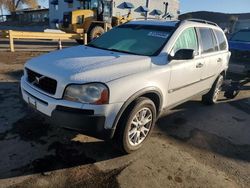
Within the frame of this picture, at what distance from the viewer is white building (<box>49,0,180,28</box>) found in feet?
112

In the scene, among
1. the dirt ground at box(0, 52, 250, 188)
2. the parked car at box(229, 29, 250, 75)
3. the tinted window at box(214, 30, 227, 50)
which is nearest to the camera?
the dirt ground at box(0, 52, 250, 188)

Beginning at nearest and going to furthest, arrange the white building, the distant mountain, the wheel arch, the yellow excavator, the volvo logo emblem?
the wheel arch → the volvo logo emblem → the yellow excavator → the white building → the distant mountain

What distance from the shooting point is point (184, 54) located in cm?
379

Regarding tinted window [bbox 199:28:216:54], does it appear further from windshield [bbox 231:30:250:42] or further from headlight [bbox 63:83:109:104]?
windshield [bbox 231:30:250:42]

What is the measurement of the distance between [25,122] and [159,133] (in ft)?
7.51

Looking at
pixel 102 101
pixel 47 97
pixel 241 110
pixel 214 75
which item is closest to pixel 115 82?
pixel 102 101

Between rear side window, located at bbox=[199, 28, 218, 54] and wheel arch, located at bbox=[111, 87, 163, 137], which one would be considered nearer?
wheel arch, located at bbox=[111, 87, 163, 137]

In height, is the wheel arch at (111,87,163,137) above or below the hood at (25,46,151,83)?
below

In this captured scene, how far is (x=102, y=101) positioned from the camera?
294 cm

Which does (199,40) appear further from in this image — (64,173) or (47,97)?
(64,173)

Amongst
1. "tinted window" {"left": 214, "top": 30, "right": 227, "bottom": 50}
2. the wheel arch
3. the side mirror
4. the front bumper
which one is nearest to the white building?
A: "tinted window" {"left": 214, "top": 30, "right": 227, "bottom": 50}

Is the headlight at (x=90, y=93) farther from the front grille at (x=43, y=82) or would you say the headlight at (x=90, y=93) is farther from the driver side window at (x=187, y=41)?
the driver side window at (x=187, y=41)

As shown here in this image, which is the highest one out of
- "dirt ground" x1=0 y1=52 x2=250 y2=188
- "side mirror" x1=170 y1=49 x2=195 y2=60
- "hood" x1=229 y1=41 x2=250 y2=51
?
"side mirror" x1=170 y1=49 x2=195 y2=60

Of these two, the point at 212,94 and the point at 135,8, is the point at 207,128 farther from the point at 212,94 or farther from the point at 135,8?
the point at 135,8
